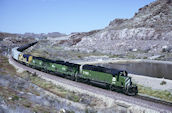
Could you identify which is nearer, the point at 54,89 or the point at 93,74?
the point at 93,74

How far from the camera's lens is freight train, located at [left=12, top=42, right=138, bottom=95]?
24.4m

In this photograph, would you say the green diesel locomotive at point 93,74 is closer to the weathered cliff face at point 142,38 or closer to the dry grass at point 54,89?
Answer: the dry grass at point 54,89

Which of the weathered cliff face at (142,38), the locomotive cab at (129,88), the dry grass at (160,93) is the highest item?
the weathered cliff face at (142,38)

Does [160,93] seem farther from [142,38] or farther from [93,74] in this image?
[142,38]

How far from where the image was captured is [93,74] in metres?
28.4

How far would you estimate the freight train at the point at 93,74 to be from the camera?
24422 mm

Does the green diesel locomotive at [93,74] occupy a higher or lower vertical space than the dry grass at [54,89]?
higher

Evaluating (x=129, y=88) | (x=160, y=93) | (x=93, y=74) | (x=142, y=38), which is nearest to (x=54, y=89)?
(x=93, y=74)

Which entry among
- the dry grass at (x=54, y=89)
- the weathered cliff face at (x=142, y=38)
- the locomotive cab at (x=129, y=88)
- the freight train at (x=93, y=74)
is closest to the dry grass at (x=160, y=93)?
the freight train at (x=93, y=74)

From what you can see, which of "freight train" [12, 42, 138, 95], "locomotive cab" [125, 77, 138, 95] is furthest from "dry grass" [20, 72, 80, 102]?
"locomotive cab" [125, 77, 138, 95]

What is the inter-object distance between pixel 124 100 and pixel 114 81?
3873mm

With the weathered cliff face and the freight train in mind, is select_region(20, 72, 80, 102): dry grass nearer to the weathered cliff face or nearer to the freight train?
the freight train

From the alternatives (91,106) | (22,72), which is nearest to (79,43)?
Answer: (22,72)

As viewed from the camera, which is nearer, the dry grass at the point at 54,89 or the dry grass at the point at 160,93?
the dry grass at the point at 54,89
